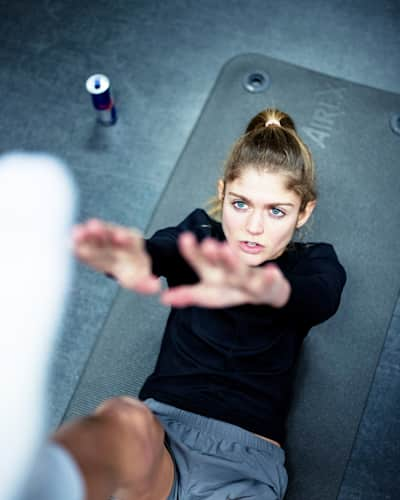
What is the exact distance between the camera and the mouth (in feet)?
3.25

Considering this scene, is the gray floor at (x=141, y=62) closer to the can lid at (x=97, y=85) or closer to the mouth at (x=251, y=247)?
the can lid at (x=97, y=85)

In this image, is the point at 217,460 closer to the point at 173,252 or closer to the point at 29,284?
the point at 173,252

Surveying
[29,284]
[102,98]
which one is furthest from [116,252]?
[102,98]

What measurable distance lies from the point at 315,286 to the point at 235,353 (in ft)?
0.62

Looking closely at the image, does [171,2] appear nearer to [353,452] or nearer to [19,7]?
[19,7]

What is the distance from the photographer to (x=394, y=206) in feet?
4.56

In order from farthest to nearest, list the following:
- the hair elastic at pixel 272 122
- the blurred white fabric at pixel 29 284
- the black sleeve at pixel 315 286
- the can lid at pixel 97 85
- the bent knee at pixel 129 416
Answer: the can lid at pixel 97 85, the blurred white fabric at pixel 29 284, the hair elastic at pixel 272 122, the black sleeve at pixel 315 286, the bent knee at pixel 129 416

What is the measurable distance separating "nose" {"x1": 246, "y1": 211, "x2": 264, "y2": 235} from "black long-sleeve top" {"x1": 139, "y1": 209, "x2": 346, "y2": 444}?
11cm

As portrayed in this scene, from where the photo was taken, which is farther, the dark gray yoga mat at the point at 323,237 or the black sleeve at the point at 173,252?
the dark gray yoga mat at the point at 323,237

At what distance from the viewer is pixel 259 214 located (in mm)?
980

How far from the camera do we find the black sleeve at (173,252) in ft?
3.18

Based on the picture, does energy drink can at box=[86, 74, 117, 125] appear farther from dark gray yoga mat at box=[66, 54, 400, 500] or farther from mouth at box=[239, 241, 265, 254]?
mouth at box=[239, 241, 265, 254]

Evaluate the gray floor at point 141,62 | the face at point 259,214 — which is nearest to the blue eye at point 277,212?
the face at point 259,214

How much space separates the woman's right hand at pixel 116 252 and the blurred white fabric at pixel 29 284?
65 cm
